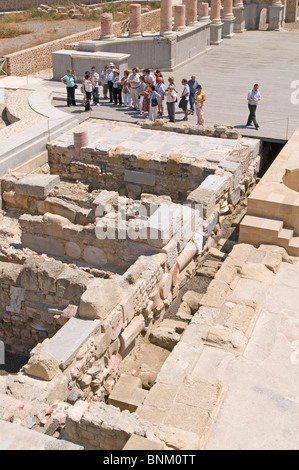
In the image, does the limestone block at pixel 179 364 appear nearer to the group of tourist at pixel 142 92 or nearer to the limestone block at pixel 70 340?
the limestone block at pixel 70 340

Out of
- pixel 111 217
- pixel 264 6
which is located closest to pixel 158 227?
pixel 111 217

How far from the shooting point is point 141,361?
8031 millimetres

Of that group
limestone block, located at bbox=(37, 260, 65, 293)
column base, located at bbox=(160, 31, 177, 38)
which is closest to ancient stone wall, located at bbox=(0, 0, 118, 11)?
column base, located at bbox=(160, 31, 177, 38)

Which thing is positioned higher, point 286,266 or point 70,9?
point 70,9

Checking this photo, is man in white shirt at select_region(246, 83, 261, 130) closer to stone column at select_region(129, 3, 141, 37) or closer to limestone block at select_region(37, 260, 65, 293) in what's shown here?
stone column at select_region(129, 3, 141, 37)

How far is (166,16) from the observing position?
21734 mm

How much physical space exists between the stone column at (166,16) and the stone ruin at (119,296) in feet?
30.7

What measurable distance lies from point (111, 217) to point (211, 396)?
164 inches

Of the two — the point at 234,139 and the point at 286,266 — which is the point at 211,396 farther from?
the point at 234,139

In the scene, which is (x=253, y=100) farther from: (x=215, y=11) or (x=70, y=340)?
(x=215, y=11)

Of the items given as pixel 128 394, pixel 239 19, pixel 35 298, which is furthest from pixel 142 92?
pixel 239 19

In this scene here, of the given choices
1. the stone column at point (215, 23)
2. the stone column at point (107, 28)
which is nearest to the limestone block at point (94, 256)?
the stone column at point (107, 28)
